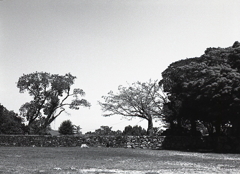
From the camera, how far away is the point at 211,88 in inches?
1206

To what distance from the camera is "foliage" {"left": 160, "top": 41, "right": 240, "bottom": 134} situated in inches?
1175

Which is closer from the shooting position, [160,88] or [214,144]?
[214,144]

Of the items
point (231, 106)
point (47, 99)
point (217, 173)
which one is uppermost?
point (47, 99)

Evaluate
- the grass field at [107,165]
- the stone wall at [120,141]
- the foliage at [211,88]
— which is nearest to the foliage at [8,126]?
the stone wall at [120,141]

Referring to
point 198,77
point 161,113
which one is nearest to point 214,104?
point 198,77

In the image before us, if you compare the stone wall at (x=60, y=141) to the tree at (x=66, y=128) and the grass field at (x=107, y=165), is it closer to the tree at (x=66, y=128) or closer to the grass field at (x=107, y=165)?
the grass field at (x=107, y=165)

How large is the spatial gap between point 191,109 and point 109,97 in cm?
1882

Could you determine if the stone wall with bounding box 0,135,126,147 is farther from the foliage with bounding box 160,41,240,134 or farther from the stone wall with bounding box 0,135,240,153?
the foliage with bounding box 160,41,240,134

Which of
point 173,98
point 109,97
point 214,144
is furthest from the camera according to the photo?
point 109,97

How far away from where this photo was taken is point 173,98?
1629 inches

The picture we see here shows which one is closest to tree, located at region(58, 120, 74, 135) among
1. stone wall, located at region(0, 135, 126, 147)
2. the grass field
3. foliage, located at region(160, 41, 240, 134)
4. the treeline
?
the treeline

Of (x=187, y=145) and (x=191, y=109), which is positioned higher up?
(x=191, y=109)

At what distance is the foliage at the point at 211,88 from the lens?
29848mm

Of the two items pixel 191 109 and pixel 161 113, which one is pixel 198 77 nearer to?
pixel 191 109
